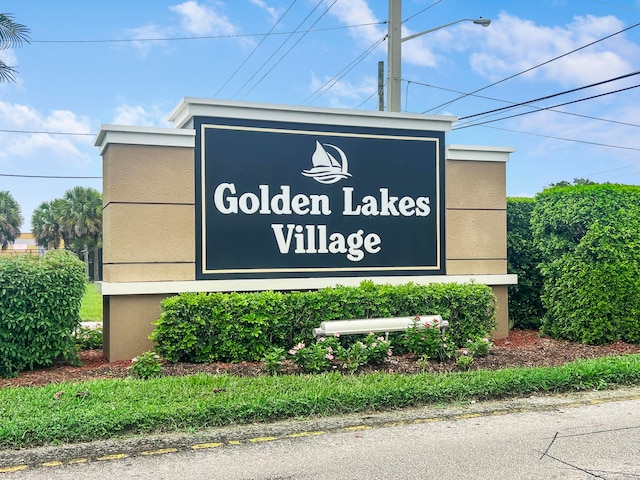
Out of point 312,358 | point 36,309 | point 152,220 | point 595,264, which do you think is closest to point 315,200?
point 152,220

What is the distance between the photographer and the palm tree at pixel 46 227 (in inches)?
2003

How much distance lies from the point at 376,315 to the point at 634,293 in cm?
481

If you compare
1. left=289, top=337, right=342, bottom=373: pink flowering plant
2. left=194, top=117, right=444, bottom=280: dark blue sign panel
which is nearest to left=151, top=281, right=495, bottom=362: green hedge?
left=194, top=117, right=444, bottom=280: dark blue sign panel

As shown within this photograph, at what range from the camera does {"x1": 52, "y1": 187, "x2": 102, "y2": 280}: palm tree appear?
4809 centimetres

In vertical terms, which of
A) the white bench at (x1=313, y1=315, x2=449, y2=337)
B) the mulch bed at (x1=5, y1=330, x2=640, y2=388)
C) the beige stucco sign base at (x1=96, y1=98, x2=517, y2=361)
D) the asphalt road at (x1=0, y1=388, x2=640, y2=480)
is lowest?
the asphalt road at (x1=0, y1=388, x2=640, y2=480)

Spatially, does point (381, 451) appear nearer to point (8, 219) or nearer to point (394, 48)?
point (394, 48)

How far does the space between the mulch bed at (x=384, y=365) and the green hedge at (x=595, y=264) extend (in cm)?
50

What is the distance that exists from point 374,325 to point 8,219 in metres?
57.6

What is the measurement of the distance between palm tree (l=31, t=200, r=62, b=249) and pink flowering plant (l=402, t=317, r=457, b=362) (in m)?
46.5

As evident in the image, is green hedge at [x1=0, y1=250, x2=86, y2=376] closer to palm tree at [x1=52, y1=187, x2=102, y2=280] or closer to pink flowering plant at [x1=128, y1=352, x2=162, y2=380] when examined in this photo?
pink flowering plant at [x1=128, y1=352, x2=162, y2=380]

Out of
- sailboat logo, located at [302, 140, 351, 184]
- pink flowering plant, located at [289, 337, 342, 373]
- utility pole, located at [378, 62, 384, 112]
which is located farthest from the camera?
utility pole, located at [378, 62, 384, 112]

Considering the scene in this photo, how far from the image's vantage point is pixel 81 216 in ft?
158

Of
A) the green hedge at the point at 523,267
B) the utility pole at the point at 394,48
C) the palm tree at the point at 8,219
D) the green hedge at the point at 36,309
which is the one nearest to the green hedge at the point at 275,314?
the green hedge at the point at 36,309

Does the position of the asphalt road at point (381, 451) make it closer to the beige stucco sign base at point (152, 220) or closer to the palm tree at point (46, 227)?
the beige stucco sign base at point (152, 220)
